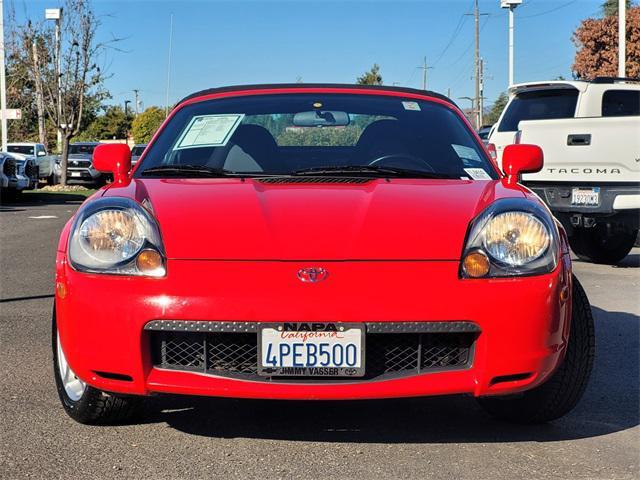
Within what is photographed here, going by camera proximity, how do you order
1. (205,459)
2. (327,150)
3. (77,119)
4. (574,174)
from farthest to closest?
(77,119) < (574,174) < (327,150) < (205,459)

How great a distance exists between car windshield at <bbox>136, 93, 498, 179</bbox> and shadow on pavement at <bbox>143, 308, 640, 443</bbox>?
39.8 inches

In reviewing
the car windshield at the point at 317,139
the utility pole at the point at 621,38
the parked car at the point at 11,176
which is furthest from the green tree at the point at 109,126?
the car windshield at the point at 317,139

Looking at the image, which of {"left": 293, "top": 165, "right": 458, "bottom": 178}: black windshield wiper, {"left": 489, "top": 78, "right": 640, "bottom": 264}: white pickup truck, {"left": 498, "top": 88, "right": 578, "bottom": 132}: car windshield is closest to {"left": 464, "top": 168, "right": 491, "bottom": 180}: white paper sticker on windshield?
{"left": 293, "top": 165, "right": 458, "bottom": 178}: black windshield wiper

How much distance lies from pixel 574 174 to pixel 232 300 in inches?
260

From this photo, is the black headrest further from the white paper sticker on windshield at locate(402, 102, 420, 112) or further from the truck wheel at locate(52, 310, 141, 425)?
the truck wheel at locate(52, 310, 141, 425)

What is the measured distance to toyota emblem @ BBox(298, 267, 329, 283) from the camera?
303 centimetres

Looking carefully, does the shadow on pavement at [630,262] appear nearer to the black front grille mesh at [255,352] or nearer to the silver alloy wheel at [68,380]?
the black front grille mesh at [255,352]

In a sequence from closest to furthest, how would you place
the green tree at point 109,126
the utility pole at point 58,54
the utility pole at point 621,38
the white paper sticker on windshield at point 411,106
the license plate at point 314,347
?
the license plate at point 314,347
the white paper sticker on windshield at point 411,106
the utility pole at point 621,38
the utility pole at point 58,54
the green tree at point 109,126

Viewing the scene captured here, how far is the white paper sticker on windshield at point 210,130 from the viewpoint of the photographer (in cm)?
435

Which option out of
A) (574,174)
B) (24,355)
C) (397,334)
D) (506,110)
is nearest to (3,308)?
(24,355)

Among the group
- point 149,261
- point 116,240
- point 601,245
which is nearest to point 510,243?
point 149,261

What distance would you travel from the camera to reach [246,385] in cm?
304

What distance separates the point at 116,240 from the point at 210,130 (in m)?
1.33

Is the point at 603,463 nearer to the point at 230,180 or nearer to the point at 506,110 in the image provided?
the point at 230,180
